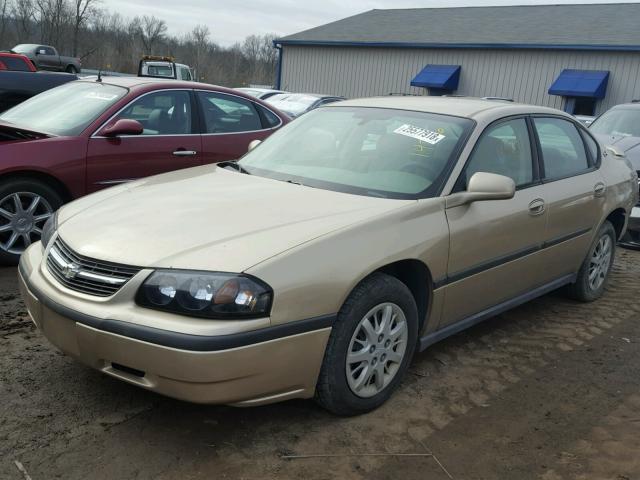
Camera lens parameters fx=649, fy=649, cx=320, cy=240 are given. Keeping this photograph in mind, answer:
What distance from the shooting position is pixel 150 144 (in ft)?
19.1

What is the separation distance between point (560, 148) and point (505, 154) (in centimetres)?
82

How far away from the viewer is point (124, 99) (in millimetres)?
5758

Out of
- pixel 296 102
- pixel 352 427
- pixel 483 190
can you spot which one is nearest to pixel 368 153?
pixel 483 190

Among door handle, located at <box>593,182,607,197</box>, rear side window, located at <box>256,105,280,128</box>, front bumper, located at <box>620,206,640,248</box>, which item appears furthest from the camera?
front bumper, located at <box>620,206,640,248</box>

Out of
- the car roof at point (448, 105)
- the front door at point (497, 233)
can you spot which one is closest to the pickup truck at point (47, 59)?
the car roof at point (448, 105)

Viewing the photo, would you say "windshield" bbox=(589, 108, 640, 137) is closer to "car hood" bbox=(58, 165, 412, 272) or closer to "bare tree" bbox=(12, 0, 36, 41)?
"car hood" bbox=(58, 165, 412, 272)

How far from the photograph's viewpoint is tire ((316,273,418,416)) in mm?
2945

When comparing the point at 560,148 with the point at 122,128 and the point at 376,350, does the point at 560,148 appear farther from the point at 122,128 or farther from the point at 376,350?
the point at 122,128

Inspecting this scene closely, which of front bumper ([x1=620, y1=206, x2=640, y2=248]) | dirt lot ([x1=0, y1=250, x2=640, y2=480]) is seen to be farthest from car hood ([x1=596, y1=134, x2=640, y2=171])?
dirt lot ([x1=0, y1=250, x2=640, y2=480])

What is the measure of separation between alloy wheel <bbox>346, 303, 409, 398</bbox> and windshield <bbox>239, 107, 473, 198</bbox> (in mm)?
668

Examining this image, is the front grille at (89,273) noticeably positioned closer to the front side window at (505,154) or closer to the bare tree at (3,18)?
the front side window at (505,154)

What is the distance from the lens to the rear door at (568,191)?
14.3 feet

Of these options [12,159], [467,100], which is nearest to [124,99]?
[12,159]

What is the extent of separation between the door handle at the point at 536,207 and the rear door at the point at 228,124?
316 cm
